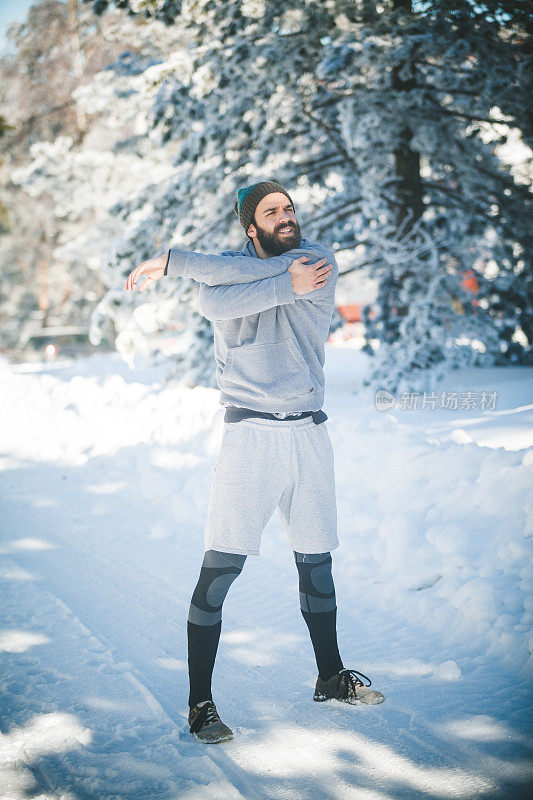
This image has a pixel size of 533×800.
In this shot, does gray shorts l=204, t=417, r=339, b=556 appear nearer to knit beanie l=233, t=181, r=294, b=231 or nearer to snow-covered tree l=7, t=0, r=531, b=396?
knit beanie l=233, t=181, r=294, b=231

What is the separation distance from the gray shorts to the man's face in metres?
0.75

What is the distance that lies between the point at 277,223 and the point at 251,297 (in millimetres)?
415

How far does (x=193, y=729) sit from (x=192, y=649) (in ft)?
1.01

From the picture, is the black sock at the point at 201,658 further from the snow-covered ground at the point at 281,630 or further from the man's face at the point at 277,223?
the man's face at the point at 277,223

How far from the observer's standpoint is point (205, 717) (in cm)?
259

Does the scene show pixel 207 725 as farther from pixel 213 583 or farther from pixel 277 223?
pixel 277 223

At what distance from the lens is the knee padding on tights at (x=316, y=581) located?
9.07ft

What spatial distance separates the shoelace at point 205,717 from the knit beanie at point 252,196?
2050 millimetres

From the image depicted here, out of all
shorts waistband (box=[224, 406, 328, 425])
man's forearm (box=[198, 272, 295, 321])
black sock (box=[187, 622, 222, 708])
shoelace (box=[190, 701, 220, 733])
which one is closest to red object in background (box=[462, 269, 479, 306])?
shorts waistband (box=[224, 406, 328, 425])

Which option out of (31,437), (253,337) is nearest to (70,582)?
(253,337)

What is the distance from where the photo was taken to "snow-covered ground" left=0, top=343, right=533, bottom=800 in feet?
7.91

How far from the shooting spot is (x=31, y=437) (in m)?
8.67

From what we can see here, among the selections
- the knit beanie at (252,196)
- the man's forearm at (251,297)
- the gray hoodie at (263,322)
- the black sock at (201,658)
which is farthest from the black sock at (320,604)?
the knit beanie at (252,196)

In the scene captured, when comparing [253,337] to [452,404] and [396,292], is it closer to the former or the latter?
[452,404]
